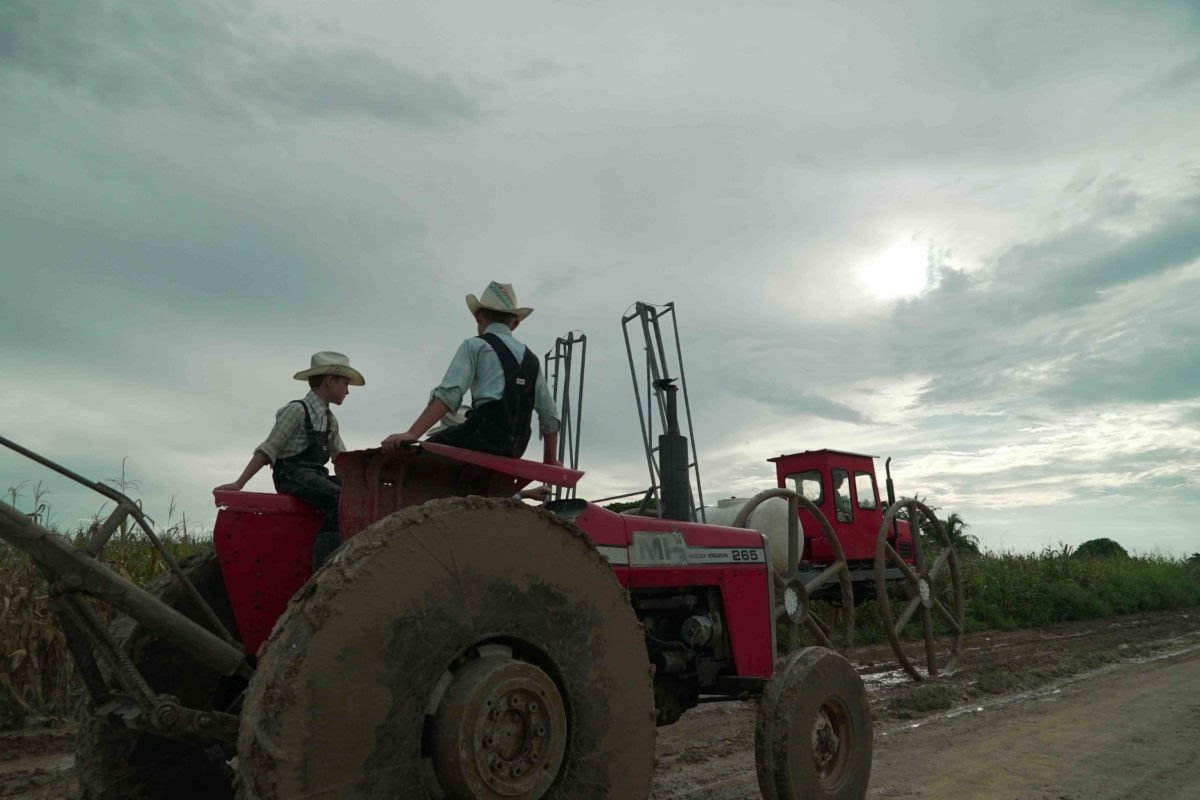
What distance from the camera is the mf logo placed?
3523 mm

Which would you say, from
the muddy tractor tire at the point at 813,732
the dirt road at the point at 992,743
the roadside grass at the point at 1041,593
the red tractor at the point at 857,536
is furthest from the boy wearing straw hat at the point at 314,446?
the roadside grass at the point at 1041,593

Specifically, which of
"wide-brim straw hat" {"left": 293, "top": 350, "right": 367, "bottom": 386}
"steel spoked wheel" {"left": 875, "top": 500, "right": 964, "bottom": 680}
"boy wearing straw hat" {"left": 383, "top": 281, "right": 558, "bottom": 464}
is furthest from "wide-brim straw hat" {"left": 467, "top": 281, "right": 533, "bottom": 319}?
"steel spoked wheel" {"left": 875, "top": 500, "right": 964, "bottom": 680}

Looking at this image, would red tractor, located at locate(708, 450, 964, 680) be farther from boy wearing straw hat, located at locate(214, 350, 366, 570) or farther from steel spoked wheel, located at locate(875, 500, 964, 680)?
boy wearing straw hat, located at locate(214, 350, 366, 570)

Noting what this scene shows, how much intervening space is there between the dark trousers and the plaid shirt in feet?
0.27

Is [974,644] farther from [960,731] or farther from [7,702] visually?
[7,702]

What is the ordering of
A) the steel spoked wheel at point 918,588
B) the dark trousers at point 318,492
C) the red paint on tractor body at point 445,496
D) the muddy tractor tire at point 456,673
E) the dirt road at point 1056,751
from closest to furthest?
the muddy tractor tire at point 456,673 < the red paint on tractor body at point 445,496 < the dark trousers at point 318,492 < the dirt road at point 1056,751 < the steel spoked wheel at point 918,588

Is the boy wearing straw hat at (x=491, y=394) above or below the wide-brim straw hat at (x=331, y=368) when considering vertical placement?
below

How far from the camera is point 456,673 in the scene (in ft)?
7.43

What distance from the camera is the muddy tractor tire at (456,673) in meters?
1.94

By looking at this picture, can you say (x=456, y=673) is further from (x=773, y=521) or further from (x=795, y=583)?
(x=773, y=521)

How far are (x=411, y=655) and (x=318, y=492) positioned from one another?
133cm

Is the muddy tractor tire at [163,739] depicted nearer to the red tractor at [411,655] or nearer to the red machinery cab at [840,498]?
the red tractor at [411,655]

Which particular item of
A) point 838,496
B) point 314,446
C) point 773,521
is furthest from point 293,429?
point 838,496

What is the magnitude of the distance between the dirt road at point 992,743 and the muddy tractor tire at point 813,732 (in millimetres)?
1000
